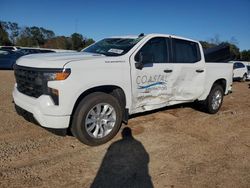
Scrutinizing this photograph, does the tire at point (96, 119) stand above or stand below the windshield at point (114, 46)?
below

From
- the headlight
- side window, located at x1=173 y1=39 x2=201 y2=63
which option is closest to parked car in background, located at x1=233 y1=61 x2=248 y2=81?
side window, located at x1=173 y1=39 x2=201 y2=63

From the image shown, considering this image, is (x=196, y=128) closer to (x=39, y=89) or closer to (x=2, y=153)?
(x=39, y=89)

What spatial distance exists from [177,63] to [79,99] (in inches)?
99.0

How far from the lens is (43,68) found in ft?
13.0

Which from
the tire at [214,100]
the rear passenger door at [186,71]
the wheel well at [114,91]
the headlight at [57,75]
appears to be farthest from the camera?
the tire at [214,100]

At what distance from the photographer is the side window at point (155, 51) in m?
4.99

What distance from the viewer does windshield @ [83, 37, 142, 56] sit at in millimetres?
4961

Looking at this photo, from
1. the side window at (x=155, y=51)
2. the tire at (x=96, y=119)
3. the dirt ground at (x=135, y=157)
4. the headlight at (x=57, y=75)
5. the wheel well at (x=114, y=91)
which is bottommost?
the dirt ground at (x=135, y=157)

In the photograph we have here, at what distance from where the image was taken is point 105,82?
4395 millimetres

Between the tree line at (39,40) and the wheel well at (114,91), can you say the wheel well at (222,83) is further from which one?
the tree line at (39,40)

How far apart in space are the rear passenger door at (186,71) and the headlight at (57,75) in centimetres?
246

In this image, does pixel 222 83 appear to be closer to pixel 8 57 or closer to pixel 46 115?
pixel 46 115

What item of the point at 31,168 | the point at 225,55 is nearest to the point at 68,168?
the point at 31,168

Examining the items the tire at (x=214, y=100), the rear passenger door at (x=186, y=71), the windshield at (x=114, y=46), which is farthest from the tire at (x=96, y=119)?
the tire at (x=214, y=100)
